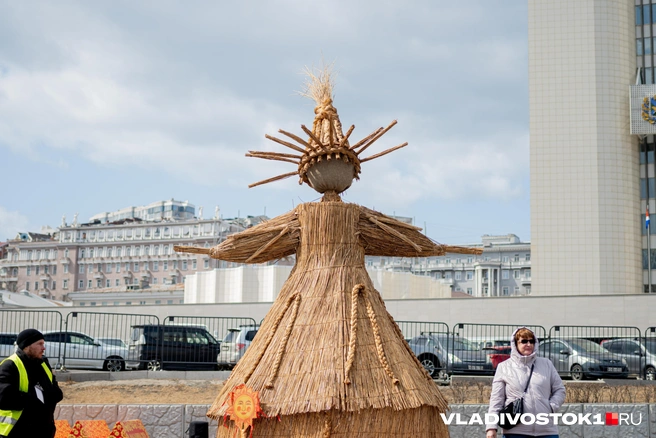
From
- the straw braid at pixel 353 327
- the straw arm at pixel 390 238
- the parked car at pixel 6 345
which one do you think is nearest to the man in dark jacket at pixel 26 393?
the straw braid at pixel 353 327

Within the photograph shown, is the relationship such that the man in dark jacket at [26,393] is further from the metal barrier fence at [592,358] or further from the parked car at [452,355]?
the metal barrier fence at [592,358]

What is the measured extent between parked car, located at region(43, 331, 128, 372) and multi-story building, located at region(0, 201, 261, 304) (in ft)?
328

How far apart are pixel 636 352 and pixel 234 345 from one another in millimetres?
10527

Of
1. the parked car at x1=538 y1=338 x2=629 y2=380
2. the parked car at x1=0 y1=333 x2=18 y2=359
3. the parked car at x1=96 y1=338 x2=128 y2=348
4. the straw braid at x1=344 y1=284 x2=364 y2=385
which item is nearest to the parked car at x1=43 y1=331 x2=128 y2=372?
the parked car at x1=96 y1=338 x2=128 y2=348

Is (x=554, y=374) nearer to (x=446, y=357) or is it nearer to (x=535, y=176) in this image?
(x=446, y=357)

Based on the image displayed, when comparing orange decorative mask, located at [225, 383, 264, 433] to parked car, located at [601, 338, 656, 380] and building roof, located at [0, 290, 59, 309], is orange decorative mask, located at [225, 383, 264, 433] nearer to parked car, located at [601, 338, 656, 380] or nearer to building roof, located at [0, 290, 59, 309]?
parked car, located at [601, 338, 656, 380]

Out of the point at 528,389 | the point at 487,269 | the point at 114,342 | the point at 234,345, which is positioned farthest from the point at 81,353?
the point at 487,269

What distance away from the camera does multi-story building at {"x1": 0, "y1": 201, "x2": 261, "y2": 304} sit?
398ft

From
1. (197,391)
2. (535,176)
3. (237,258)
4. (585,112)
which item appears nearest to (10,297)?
(535,176)

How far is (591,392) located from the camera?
533 inches

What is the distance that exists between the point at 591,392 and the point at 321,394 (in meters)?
8.61

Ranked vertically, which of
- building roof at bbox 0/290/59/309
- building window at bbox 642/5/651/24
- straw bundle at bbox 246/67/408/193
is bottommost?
building roof at bbox 0/290/59/309

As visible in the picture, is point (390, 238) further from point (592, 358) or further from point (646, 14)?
point (646, 14)

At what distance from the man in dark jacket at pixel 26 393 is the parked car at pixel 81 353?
542 inches
